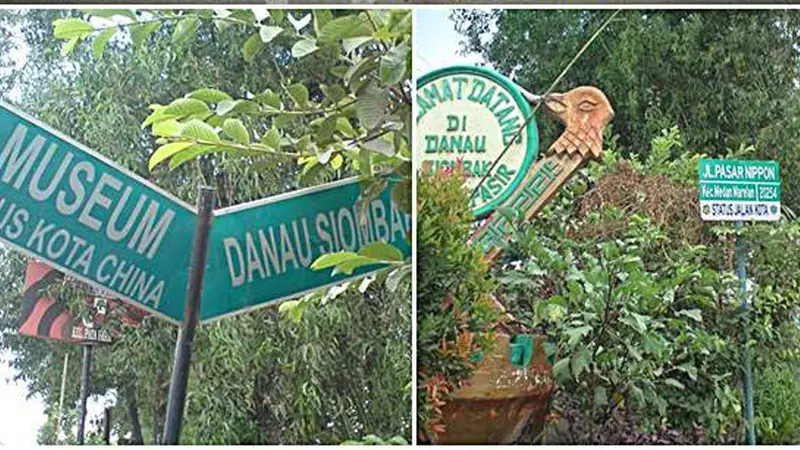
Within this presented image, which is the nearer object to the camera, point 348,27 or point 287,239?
point 348,27

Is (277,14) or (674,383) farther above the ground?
(277,14)

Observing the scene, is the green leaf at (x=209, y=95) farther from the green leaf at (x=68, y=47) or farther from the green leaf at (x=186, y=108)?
the green leaf at (x=68, y=47)

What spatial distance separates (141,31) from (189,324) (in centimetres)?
66

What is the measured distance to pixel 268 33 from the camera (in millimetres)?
2275

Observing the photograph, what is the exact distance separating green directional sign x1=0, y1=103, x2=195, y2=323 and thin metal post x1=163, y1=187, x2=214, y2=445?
0.06 feet

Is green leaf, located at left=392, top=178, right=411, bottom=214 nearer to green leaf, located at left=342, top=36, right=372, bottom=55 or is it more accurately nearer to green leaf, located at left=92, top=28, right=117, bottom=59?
green leaf, located at left=342, top=36, right=372, bottom=55

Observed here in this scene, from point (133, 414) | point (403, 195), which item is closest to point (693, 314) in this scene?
point (403, 195)

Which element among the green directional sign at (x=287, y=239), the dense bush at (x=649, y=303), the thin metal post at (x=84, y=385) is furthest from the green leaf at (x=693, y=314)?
the thin metal post at (x=84, y=385)

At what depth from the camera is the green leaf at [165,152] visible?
2240 millimetres

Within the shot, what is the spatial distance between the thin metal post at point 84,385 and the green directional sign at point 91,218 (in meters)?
0.14

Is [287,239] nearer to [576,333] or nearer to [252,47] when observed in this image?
[252,47]

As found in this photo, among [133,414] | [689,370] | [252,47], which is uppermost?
[252,47]

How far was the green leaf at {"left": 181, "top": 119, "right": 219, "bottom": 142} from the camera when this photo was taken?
88.2 inches

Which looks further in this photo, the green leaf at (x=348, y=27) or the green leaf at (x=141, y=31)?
the green leaf at (x=141, y=31)
